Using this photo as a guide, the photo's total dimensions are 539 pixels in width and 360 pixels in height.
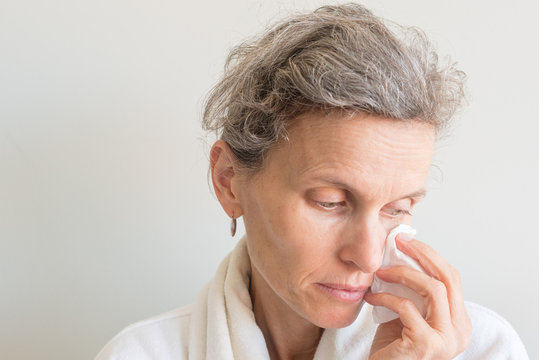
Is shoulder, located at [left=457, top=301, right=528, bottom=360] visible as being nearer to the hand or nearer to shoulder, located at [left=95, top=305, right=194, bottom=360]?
the hand

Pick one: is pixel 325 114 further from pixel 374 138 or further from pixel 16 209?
pixel 16 209

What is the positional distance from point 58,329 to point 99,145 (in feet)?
1.95

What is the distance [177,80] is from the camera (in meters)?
1.60

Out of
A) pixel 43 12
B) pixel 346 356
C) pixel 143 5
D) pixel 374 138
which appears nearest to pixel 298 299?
pixel 346 356

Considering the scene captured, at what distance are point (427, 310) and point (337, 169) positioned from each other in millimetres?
366

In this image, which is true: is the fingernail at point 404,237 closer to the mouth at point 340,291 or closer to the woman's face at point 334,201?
the woman's face at point 334,201

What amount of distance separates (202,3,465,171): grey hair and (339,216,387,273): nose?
21cm

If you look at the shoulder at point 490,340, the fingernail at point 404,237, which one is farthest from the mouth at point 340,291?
the shoulder at point 490,340

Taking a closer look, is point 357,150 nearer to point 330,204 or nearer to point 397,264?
point 330,204

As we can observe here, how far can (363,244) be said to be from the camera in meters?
1.08

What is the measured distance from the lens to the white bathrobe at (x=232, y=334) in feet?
4.33

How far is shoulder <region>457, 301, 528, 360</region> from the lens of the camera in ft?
4.62

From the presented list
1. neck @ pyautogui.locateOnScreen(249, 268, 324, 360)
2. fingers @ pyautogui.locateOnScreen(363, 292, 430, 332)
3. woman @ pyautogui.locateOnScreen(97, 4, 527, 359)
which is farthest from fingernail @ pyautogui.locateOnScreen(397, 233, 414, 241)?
neck @ pyautogui.locateOnScreen(249, 268, 324, 360)

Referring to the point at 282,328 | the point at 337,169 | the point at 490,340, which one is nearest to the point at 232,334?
the point at 282,328
